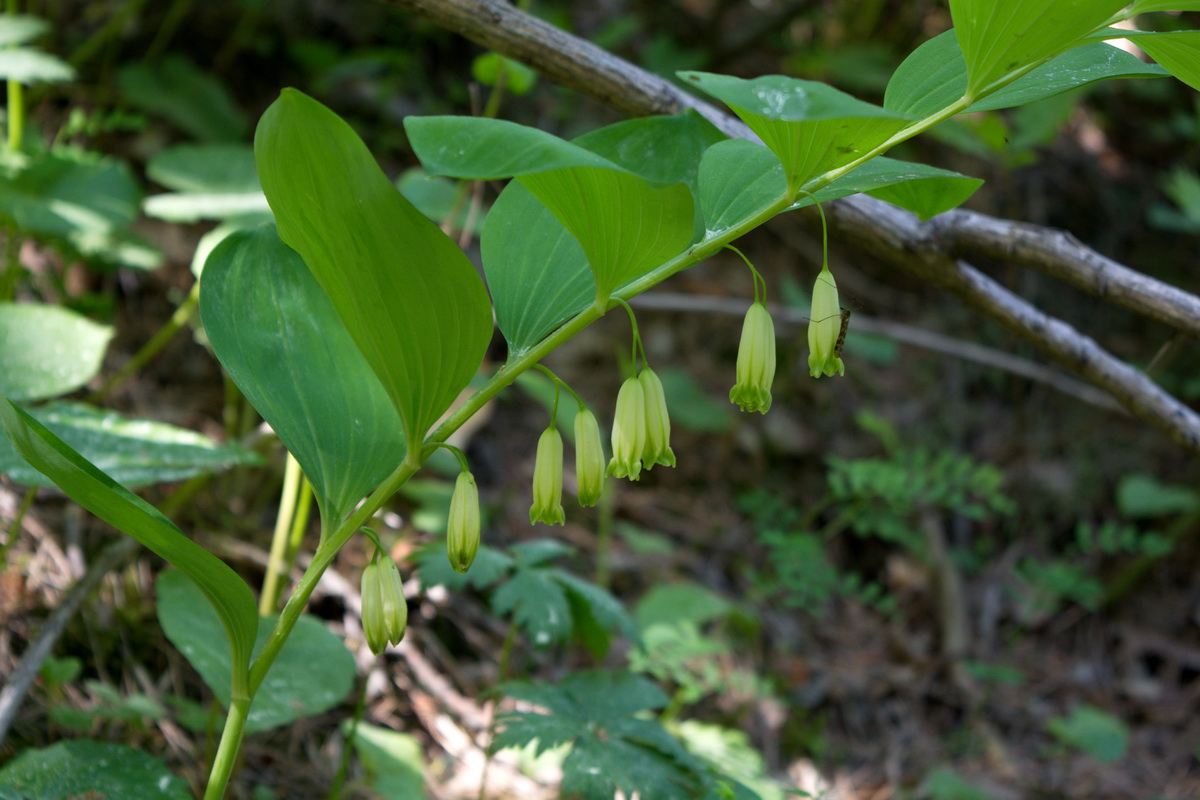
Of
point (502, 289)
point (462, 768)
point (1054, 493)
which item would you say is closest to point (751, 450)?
point (1054, 493)

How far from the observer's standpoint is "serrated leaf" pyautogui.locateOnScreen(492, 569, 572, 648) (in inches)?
65.1

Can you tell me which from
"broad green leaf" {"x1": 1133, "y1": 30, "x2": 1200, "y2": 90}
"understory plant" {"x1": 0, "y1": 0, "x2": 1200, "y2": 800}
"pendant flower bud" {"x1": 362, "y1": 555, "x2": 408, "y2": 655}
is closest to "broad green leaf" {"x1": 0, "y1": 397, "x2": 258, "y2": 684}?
"understory plant" {"x1": 0, "y1": 0, "x2": 1200, "y2": 800}

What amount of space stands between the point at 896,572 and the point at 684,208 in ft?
9.96

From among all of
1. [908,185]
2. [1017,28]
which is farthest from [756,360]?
[1017,28]

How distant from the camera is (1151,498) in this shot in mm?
3594

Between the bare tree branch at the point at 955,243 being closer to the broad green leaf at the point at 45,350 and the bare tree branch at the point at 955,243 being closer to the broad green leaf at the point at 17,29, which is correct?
the broad green leaf at the point at 45,350

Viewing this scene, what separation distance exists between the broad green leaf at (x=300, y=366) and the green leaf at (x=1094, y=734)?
8.80 feet

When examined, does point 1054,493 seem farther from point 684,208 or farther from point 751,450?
point 684,208

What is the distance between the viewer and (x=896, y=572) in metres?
3.60

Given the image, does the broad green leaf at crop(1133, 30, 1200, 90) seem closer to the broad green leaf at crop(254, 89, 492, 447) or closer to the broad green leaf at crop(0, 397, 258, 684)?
the broad green leaf at crop(254, 89, 492, 447)

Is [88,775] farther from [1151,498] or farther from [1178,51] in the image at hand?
[1151,498]

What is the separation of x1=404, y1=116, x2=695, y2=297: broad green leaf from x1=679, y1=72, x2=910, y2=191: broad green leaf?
0.12 m

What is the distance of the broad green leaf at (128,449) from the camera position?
4.45ft

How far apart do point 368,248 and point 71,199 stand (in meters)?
1.93
